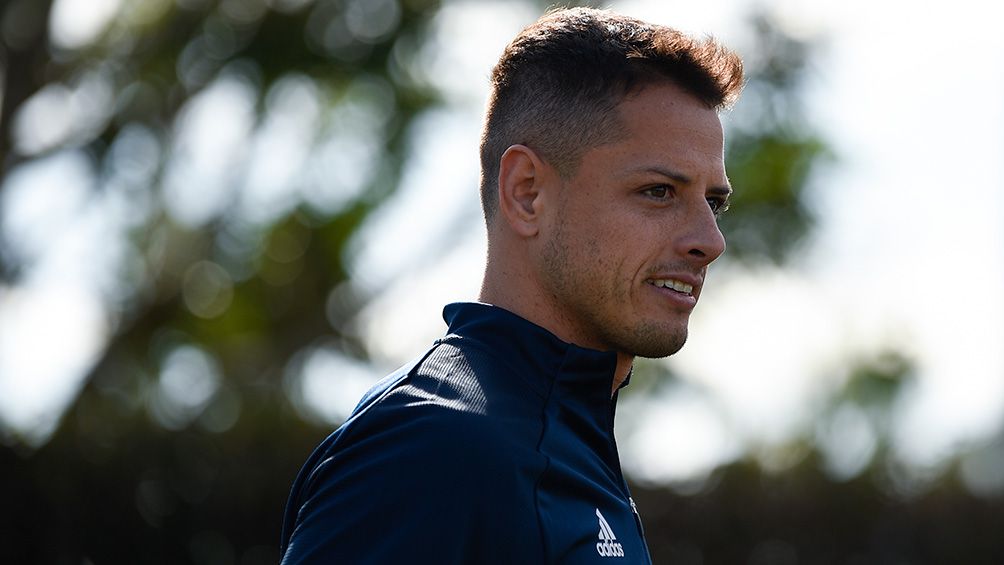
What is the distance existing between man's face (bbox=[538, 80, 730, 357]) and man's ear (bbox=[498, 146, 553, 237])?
54 millimetres

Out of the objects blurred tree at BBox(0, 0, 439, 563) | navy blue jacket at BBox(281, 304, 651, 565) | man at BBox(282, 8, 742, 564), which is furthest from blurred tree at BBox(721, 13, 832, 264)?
navy blue jacket at BBox(281, 304, 651, 565)

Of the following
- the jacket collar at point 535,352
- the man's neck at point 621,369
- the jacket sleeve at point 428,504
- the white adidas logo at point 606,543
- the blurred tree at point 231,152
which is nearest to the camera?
the jacket sleeve at point 428,504

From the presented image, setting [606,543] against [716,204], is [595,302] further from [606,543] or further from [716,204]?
[606,543]

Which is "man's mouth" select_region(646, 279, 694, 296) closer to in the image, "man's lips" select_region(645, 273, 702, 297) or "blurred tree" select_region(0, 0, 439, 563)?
"man's lips" select_region(645, 273, 702, 297)

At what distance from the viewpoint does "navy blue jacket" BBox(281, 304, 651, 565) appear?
2.26m

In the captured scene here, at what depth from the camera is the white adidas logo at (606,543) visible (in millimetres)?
2451

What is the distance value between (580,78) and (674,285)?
1.61ft

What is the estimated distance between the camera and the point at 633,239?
9.19 ft

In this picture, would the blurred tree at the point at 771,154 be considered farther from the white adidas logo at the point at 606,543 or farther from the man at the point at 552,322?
the white adidas logo at the point at 606,543

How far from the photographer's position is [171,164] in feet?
44.6

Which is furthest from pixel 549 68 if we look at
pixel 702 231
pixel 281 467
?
pixel 281 467

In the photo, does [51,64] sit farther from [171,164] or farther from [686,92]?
[686,92]

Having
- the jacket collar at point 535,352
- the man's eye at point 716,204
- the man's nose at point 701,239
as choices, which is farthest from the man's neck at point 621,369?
the man's eye at point 716,204

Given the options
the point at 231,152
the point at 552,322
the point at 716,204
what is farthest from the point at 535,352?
the point at 231,152
